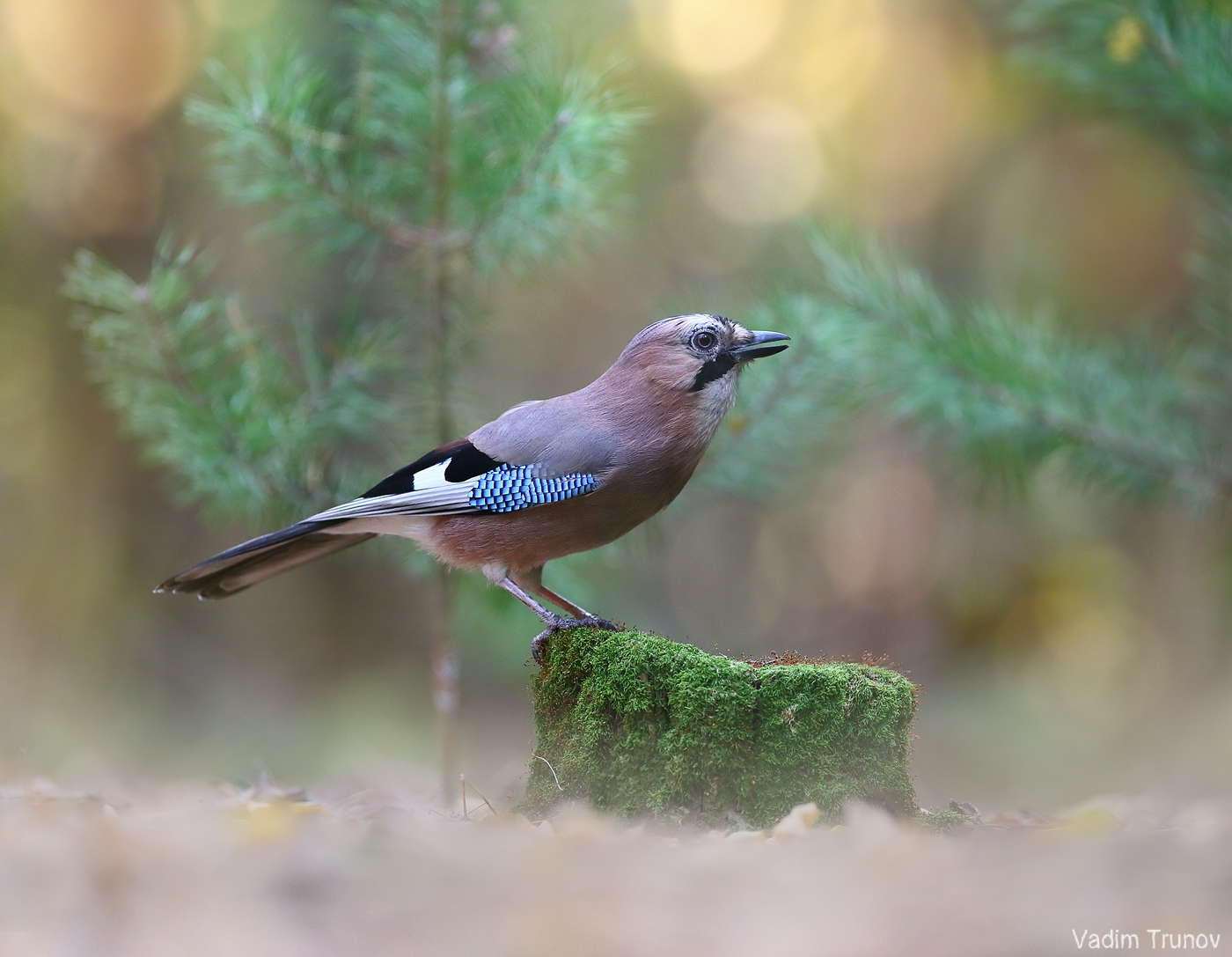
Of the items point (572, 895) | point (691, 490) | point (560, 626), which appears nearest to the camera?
point (572, 895)

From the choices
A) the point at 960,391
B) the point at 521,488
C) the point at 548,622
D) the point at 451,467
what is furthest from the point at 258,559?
the point at 960,391

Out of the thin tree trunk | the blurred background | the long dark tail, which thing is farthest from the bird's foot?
the blurred background

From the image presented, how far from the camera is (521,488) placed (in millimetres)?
3277

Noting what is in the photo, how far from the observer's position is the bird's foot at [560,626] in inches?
120

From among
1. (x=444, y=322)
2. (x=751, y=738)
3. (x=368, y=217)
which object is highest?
(x=368, y=217)

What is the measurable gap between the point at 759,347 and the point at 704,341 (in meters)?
0.18

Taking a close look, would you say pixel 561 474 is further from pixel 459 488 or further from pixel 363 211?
pixel 363 211

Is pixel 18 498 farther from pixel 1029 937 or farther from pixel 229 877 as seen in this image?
pixel 1029 937

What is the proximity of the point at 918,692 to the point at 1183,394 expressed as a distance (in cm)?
262

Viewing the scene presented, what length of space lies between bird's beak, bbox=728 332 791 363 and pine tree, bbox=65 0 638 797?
825 millimetres

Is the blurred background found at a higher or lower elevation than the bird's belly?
higher

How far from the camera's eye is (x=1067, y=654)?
30.9 ft

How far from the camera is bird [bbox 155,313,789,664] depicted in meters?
3.26

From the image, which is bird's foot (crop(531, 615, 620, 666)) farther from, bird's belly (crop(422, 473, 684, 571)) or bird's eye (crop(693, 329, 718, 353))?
bird's eye (crop(693, 329, 718, 353))
